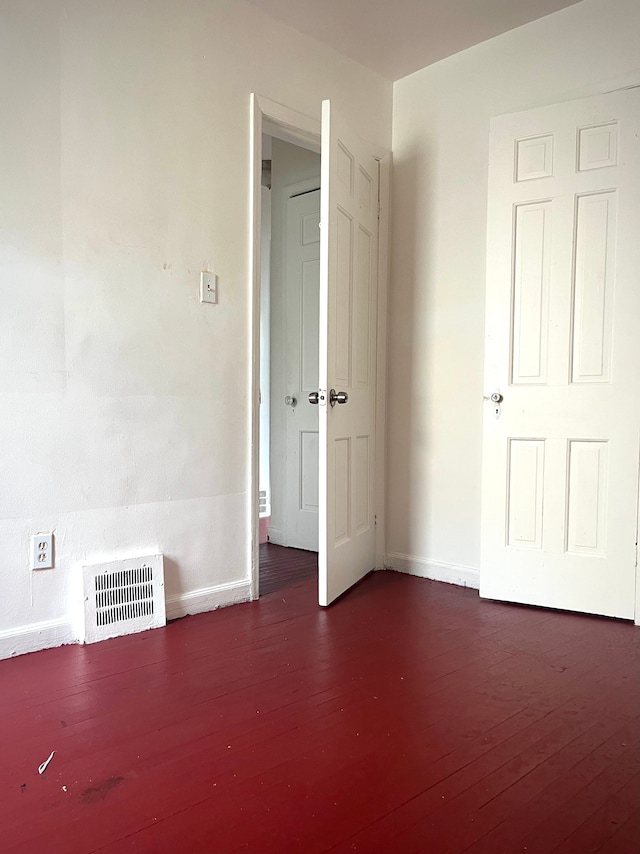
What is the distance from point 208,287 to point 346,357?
707mm

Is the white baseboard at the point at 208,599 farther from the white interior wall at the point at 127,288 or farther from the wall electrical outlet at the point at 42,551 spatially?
the wall electrical outlet at the point at 42,551

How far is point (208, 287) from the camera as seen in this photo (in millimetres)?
2736

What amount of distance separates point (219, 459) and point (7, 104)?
1.51 metres

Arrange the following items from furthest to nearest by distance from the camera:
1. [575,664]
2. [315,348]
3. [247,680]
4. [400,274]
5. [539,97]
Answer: [315,348]
[400,274]
[539,97]
[575,664]
[247,680]

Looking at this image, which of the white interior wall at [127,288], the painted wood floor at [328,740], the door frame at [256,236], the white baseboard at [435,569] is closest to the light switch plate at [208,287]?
the white interior wall at [127,288]

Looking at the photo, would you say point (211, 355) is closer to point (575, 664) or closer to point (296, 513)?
point (296, 513)

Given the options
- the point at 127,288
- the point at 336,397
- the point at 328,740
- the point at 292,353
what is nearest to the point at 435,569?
the point at 336,397

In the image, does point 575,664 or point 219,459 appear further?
point 219,459

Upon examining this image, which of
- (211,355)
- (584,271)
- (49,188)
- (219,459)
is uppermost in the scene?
(49,188)

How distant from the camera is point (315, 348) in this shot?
3.94 meters

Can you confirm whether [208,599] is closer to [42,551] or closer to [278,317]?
[42,551]

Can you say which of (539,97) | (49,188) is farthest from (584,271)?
(49,188)

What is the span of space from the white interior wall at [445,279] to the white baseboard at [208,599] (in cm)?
99

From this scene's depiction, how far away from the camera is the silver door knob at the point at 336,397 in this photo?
276 centimetres
